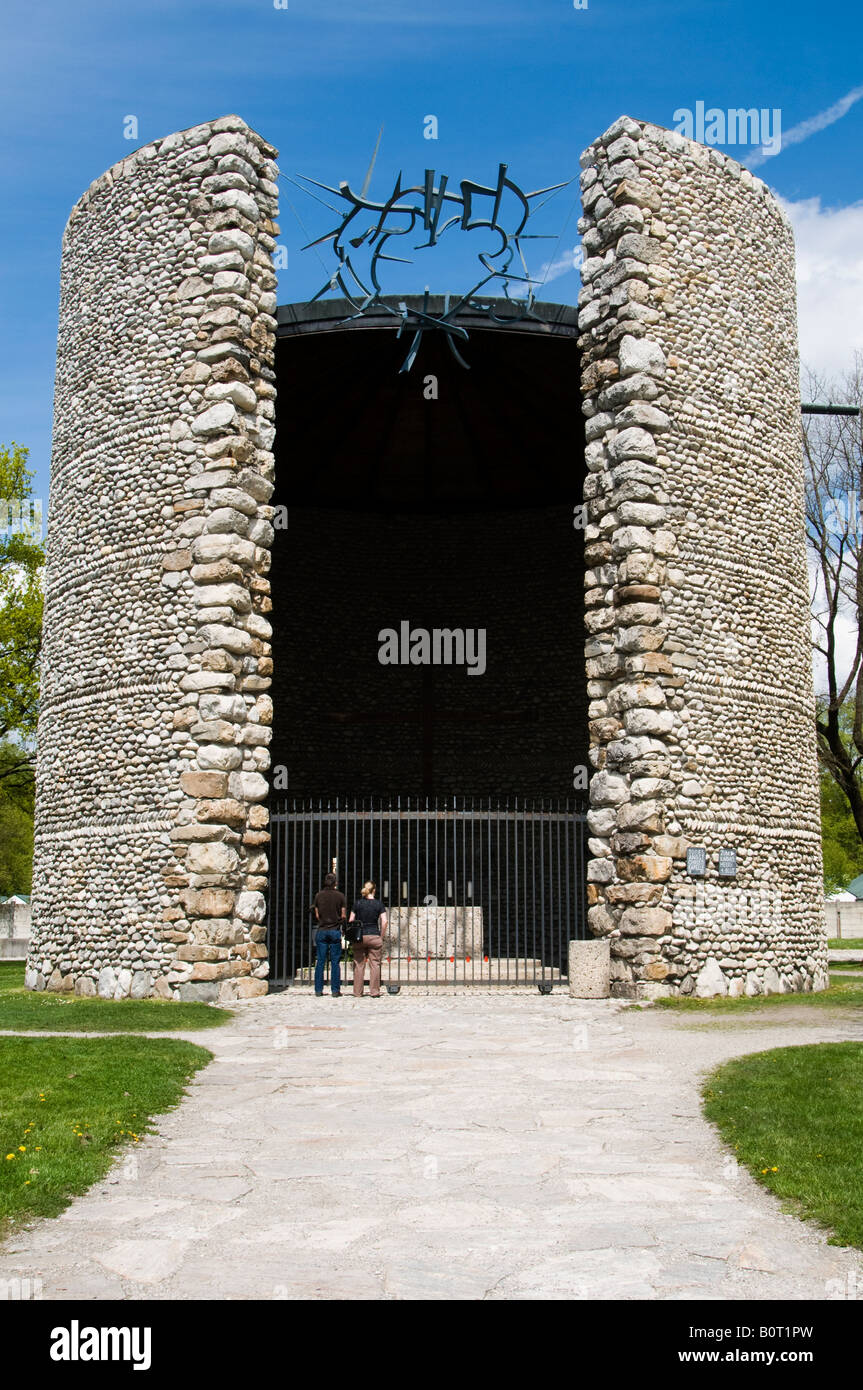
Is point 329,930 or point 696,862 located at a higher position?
point 696,862

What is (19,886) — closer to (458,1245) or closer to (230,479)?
(230,479)

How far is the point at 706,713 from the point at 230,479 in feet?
21.2

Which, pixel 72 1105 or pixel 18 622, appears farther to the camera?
pixel 18 622

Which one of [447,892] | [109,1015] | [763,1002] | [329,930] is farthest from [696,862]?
[447,892]

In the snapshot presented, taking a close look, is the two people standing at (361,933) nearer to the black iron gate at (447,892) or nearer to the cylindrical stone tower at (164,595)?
the cylindrical stone tower at (164,595)

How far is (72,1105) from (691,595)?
32.6 ft

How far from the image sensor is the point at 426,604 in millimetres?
24578

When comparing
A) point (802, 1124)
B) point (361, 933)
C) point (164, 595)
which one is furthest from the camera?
point (164, 595)

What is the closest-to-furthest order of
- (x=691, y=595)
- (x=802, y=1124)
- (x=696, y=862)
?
(x=802, y=1124), (x=696, y=862), (x=691, y=595)

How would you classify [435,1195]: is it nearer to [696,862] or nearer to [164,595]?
[696,862]

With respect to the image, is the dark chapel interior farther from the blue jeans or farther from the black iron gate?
the blue jeans

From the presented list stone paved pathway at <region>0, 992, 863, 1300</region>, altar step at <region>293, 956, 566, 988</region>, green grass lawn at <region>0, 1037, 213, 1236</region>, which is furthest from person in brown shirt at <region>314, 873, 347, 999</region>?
stone paved pathway at <region>0, 992, 863, 1300</region>

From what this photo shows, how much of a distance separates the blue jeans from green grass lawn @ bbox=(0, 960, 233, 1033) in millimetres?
1847

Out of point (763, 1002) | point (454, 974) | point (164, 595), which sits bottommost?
point (763, 1002)
